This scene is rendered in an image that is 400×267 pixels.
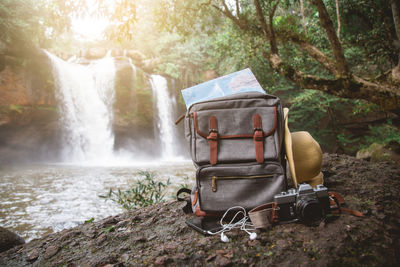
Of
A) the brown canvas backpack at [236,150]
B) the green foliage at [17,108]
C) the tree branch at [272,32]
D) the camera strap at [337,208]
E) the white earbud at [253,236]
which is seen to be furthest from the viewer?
the green foliage at [17,108]

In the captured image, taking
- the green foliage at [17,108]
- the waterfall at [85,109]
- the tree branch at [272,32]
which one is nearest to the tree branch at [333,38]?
the tree branch at [272,32]

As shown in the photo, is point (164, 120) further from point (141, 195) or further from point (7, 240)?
point (7, 240)

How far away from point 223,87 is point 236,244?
1264 mm

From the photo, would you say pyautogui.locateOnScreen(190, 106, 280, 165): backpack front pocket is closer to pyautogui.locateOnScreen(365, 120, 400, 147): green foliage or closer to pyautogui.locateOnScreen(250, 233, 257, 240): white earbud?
pyautogui.locateOnScreen(250, 233, 257, 240): white earbud

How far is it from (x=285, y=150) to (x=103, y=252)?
1.48 m

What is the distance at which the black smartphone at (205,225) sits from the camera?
1566mm

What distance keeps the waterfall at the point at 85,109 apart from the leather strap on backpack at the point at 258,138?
12565 mm

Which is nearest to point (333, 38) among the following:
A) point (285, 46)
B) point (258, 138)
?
point (258, 138)

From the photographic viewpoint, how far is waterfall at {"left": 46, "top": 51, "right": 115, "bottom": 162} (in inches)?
491

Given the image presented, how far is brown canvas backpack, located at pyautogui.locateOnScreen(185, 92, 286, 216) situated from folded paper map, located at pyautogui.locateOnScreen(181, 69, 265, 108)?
0.86ft

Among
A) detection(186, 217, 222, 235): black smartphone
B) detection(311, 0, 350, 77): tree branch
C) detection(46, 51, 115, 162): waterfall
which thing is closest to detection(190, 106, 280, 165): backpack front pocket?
detection(186, 217, 222, 235): black smartphone

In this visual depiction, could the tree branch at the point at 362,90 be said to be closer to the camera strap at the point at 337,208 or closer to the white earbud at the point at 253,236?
the camera strap at the point at 337,208

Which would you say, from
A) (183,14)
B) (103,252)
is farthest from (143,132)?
(103,252)

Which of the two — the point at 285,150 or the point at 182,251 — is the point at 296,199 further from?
the point at 182,251
